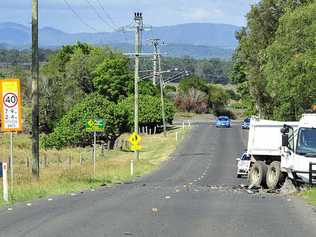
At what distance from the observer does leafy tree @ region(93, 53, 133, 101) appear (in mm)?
112875

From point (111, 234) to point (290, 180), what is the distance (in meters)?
13.4

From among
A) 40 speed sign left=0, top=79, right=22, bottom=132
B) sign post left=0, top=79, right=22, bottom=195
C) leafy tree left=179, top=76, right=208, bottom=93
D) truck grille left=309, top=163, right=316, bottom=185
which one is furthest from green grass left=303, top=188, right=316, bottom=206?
leafy tree left=179, top=76, right=208, bottom=93

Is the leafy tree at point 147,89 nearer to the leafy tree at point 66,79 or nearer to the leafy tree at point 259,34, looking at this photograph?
the leafy tree at point 66,79

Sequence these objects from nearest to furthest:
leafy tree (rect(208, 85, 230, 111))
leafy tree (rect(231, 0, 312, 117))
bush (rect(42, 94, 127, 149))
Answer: leafy tree (rect(231, 0, 312, 117)) → bush (rect(42, 94, 127, 149)) → leafy tree (rect(208, 85, 230, 111))

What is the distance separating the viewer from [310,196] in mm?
20016

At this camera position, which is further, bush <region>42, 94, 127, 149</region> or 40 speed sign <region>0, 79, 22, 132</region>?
bush <region>42, 94, 127, 149</region>

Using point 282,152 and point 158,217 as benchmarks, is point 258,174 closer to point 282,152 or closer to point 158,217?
point 282,152

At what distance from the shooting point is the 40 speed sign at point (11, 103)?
22.2m

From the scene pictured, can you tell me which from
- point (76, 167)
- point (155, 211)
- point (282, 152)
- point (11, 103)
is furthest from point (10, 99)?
point (76, 167)

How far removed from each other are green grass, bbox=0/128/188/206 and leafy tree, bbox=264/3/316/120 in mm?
10890

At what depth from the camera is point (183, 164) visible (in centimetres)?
5506

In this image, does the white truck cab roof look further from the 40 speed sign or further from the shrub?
the shrub

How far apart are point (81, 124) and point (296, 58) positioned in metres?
30.5

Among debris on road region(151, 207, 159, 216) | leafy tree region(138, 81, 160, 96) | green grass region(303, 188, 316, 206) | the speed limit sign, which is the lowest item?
green grass region(303, 188, 316, 206)
